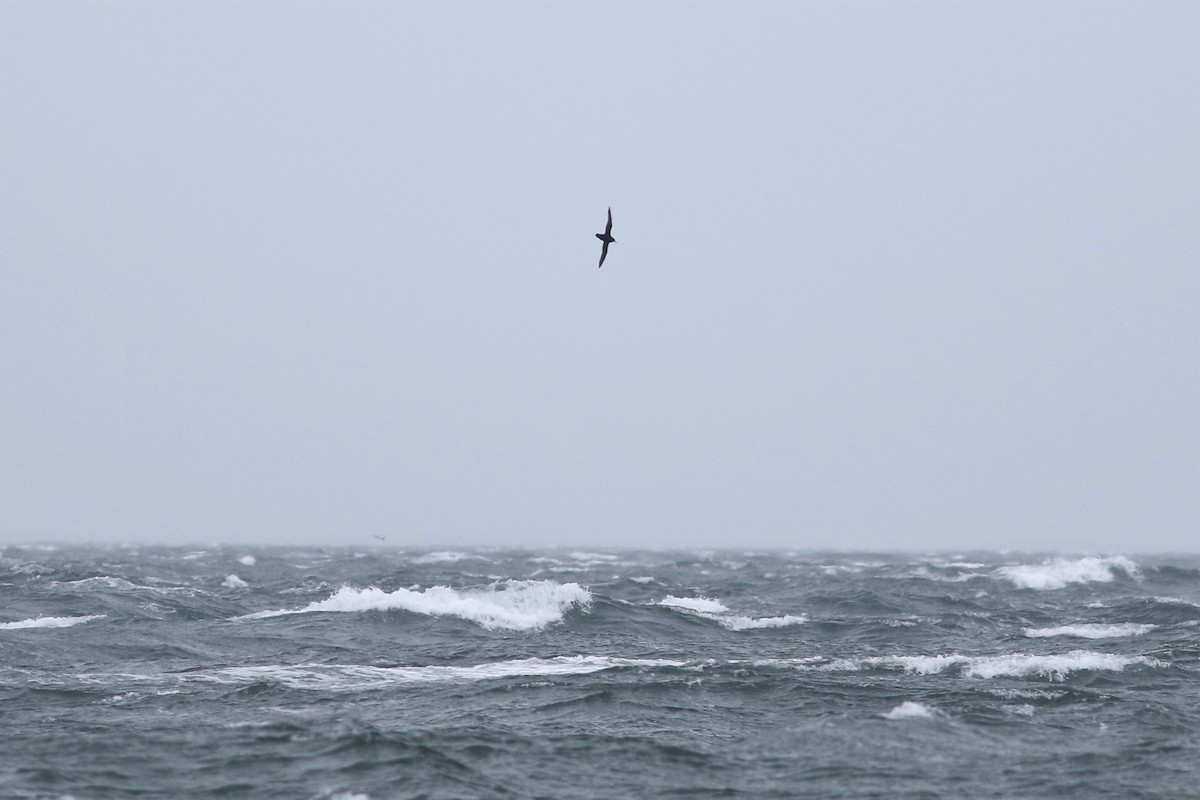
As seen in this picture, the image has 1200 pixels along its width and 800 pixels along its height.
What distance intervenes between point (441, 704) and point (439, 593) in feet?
52.2

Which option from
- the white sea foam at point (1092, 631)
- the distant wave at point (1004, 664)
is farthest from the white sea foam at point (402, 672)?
the white sea foam at point (1092, 631)

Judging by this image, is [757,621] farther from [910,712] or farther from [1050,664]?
[910,712]

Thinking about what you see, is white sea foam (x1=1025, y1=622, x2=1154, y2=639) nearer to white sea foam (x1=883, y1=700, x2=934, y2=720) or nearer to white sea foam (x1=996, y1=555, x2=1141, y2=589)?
white sea foam (x1=883, y1=700, x2=934, y2=720)

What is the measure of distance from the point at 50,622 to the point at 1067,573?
45.7 meters

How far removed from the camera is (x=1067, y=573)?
59594 mm

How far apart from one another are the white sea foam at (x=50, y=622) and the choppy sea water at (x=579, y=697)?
0.59 feet

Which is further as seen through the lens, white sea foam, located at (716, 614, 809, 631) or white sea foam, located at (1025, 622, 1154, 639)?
white sea foam, located at (716, 614, 809, 631)

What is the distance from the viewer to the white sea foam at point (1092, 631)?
3369 centimetres

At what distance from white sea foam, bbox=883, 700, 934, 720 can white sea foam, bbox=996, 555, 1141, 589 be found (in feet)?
116

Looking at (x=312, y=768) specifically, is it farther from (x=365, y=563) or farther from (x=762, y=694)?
(x=365, y=563)

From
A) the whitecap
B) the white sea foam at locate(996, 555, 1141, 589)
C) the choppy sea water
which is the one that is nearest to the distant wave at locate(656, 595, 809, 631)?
the choppy sea water

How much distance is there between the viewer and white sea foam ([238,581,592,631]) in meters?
36.2

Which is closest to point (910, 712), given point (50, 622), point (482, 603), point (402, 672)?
point (402, 672)

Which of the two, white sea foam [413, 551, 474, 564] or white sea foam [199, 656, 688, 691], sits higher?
white sea foam [413, 551, 474, 564]
